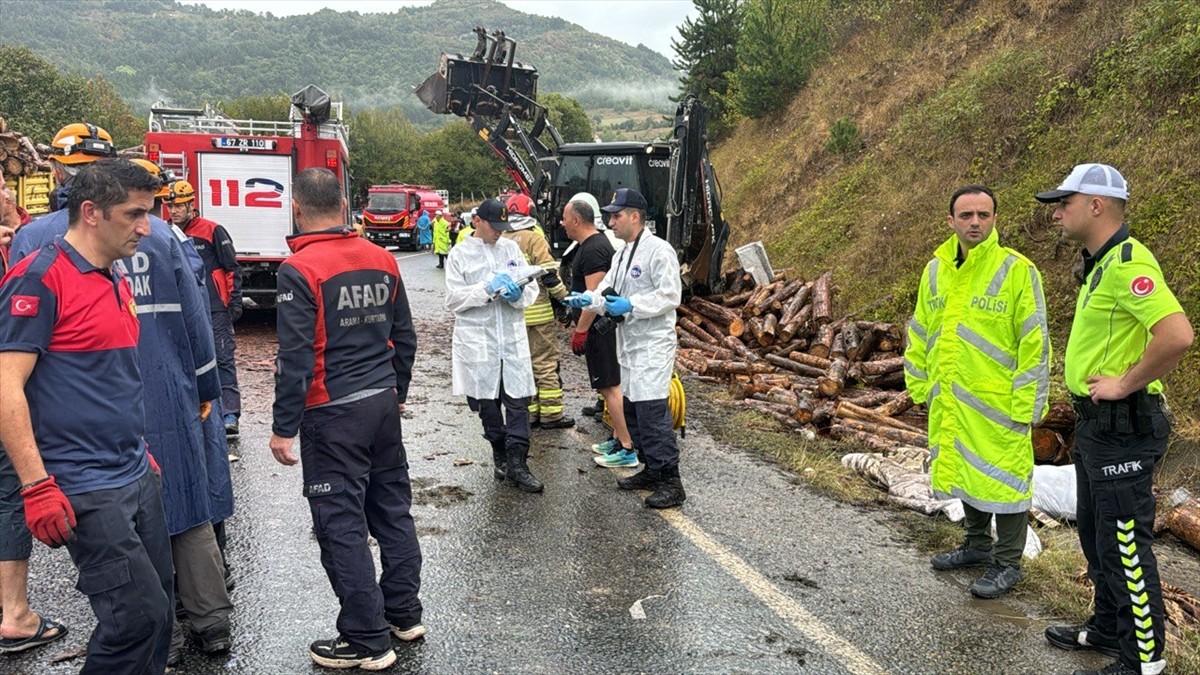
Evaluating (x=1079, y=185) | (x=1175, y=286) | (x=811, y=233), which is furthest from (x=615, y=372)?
(x=811, y=233)

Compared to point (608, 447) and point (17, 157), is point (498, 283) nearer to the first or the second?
point (608, 447)

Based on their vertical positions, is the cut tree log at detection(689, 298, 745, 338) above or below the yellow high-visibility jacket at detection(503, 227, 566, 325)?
below

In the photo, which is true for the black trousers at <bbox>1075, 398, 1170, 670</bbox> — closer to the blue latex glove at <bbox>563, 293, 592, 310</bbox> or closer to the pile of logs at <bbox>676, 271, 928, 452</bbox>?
the blue latex glove at <bbox>563, 293, 592, 310</bbox>

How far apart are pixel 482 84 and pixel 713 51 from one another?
38.3ft

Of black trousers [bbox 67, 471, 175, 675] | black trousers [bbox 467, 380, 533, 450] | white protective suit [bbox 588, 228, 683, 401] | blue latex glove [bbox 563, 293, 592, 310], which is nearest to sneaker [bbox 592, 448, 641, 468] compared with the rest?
black trousers [bbox 467, 380, 533, 450]

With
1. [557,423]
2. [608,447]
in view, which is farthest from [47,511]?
[557,423]

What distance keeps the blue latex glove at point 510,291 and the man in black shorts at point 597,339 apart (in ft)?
→ 2.40

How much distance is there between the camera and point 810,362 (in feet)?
33.7

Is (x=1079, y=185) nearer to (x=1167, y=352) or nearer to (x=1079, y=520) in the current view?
(x=1167, y=352)

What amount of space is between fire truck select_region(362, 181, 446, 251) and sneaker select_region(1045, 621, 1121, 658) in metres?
31.3

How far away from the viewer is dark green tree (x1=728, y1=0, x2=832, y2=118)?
70.9 feet

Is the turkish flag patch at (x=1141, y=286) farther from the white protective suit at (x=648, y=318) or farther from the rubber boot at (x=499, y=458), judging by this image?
the rubber boot at (x=499, y=458)

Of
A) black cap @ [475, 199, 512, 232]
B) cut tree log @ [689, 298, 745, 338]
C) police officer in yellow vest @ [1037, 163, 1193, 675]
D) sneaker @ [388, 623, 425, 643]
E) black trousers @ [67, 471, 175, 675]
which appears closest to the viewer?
black trousers @ [67, 471, 175, 675]

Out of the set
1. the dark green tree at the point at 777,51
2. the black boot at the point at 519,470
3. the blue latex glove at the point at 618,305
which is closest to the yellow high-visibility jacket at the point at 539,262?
the blue latex glove at the point at 618,305
